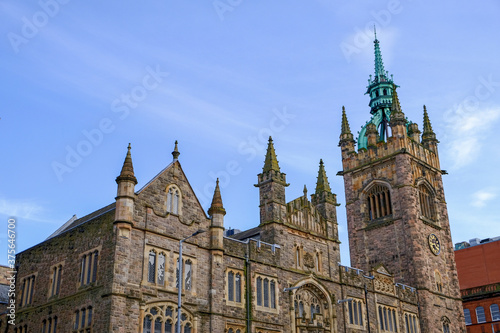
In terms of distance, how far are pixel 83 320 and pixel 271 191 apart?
17785mm

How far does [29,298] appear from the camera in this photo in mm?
39438

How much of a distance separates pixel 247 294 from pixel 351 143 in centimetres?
3696

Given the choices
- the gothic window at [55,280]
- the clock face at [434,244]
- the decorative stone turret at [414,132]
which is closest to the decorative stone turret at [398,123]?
the decorative stone turret at [414,132]

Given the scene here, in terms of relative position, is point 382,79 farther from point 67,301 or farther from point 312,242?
point 67,301

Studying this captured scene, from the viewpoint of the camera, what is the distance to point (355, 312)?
159ft

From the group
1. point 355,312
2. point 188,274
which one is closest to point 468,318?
point 355,312

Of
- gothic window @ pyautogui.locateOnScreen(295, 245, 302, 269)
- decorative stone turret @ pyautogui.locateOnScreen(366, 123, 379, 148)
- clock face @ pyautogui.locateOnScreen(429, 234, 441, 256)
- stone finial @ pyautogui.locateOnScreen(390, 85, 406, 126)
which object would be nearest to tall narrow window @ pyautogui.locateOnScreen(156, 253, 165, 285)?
gothic window @ pyautogui.locateOnScreen(295, 245, 302, 269)

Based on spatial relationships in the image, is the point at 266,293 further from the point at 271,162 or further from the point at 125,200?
the point at 125,200

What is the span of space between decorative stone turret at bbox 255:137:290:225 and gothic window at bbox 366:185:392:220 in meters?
22.9

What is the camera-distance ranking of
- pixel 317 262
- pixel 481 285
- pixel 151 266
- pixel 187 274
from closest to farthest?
pixel 151 266 → pixel 187 274 → pixel 317 262 → pixel 481 285

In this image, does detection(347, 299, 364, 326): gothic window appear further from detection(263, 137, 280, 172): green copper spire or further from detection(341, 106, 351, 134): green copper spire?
detection(341, 106, 351, 134): green copper spire

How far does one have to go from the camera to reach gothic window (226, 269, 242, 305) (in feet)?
128

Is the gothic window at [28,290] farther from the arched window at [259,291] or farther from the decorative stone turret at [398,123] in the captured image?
the decorative stone turret at [398,123]

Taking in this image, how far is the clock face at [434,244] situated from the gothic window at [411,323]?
959 centimetres
